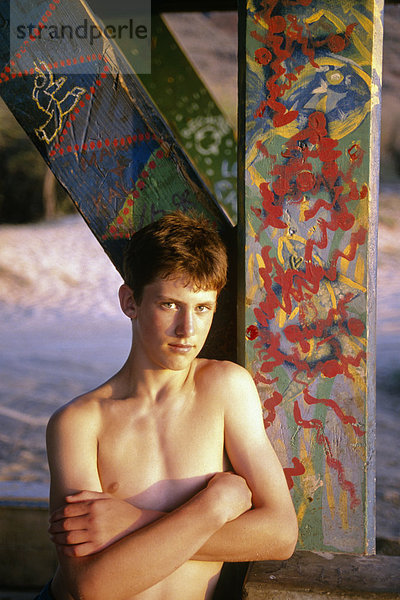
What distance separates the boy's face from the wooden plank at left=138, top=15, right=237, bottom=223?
200 cm

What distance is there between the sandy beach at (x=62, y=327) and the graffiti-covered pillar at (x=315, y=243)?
188 inches

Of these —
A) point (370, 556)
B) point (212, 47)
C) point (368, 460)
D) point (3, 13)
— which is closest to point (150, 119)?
point (3, 13)

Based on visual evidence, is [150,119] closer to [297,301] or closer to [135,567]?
[297,301]

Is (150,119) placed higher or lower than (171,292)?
higher

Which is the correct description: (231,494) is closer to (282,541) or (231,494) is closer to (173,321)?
(282,541)

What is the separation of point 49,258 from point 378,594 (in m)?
6.99

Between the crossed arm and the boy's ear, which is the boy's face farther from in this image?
the crossed arm

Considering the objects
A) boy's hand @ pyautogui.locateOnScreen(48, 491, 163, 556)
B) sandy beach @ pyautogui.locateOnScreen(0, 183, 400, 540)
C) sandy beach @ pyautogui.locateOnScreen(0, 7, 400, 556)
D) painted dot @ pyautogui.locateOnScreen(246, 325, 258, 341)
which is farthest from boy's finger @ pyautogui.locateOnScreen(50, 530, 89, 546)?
sandy beach @ pyautogui.locateOnScreen(0, 183, 400, 540)

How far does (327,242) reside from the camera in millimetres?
1847

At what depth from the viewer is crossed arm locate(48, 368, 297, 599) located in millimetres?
1602

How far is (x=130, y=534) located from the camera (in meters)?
1.64

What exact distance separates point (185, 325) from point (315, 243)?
42 cm

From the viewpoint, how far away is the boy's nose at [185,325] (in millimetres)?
1729

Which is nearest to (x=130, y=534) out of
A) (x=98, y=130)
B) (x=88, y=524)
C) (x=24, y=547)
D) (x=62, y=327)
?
(x=88, y=524)
